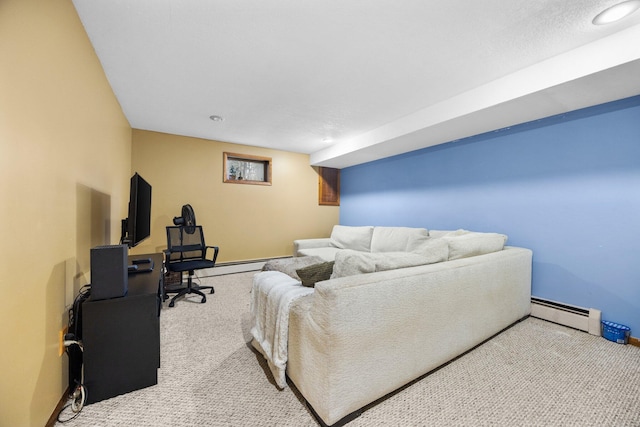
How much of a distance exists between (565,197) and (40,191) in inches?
165

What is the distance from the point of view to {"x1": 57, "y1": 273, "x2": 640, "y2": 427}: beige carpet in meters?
1.37

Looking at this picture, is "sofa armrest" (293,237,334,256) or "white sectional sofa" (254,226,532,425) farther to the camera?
"sofa armrest" (293,237,334,256)

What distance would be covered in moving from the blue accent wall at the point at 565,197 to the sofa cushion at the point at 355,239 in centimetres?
118

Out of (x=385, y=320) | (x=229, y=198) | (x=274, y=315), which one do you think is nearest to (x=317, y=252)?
(x=229, y=198)

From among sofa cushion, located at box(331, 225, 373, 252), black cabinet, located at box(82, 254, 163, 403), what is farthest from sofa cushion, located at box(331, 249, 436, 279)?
sofa cushion, located at box(331, 225, 373, 252)

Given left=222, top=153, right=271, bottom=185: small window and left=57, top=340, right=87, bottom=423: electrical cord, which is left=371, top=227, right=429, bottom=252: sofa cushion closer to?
left=222, top=153, right=271, bottom=185: small window

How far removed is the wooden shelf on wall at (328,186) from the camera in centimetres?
569

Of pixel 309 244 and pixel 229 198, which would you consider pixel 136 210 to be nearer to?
pixel 229 198

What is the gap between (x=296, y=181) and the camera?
5.37 metres

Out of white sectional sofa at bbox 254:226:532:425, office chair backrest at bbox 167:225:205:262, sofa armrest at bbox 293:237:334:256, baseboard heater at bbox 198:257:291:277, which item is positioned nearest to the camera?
white sectional sofa at bbox 254:226:532:425

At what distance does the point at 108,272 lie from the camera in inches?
59.8

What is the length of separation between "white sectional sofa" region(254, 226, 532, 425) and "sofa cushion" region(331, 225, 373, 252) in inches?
85.2

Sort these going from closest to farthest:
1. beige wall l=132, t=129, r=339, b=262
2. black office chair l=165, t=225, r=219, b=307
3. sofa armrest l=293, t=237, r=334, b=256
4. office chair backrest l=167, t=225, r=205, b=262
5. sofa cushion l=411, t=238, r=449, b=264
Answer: sofa cushion l=411, t=238, r=449, b=264 < black office chair l=165, t=225, r=219, b=307 < office chair backrest l=167, t=225, r=205, b=262 < beige wall l=132, t=129, r=339, b=262 < sofa armrest l=293, t=237, r=334, b=256

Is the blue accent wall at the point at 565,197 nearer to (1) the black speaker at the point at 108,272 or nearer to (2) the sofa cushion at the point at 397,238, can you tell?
(2) the sofa cushion at the point at 397,238
